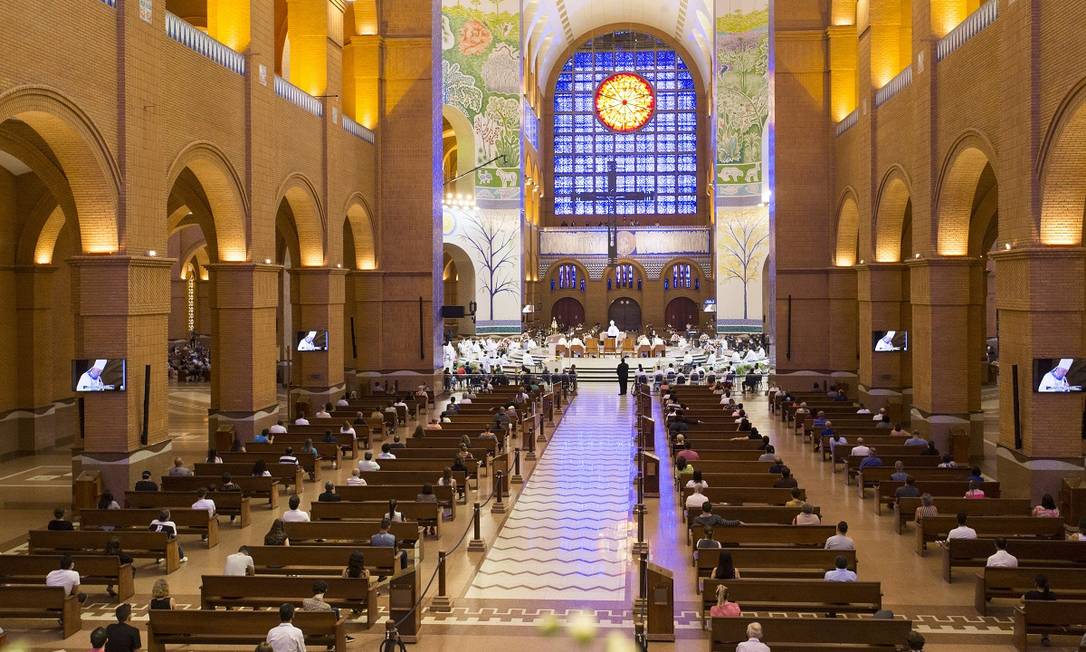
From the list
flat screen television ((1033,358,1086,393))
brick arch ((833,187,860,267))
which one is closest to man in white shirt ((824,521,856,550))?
flat screen television ((1033,358,1086,393))

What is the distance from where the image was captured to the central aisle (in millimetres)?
13312

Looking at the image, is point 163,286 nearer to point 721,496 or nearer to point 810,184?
point 721,496

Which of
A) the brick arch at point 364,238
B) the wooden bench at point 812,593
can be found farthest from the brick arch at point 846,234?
the wooden bench at point 812,593

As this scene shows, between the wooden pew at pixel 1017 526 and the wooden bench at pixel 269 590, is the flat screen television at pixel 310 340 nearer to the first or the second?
the wooden bench at pixel 269 590

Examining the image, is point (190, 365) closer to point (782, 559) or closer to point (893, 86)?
point (893, 86)

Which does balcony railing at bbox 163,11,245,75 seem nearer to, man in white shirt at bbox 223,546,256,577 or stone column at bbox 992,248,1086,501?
man in white shirt at bbox 223,546,256,577

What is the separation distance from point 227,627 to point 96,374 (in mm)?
9337

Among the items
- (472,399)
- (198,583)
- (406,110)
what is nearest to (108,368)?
(198,583)

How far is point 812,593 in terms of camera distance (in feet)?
36.6

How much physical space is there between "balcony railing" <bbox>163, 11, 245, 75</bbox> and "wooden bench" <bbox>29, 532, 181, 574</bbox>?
1031 cm

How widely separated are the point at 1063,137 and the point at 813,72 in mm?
19126

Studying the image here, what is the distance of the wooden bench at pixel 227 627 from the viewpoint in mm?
10008

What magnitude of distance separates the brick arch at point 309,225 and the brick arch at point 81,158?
33.0 feet

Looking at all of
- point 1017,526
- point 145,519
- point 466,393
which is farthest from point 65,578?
point 466,393
